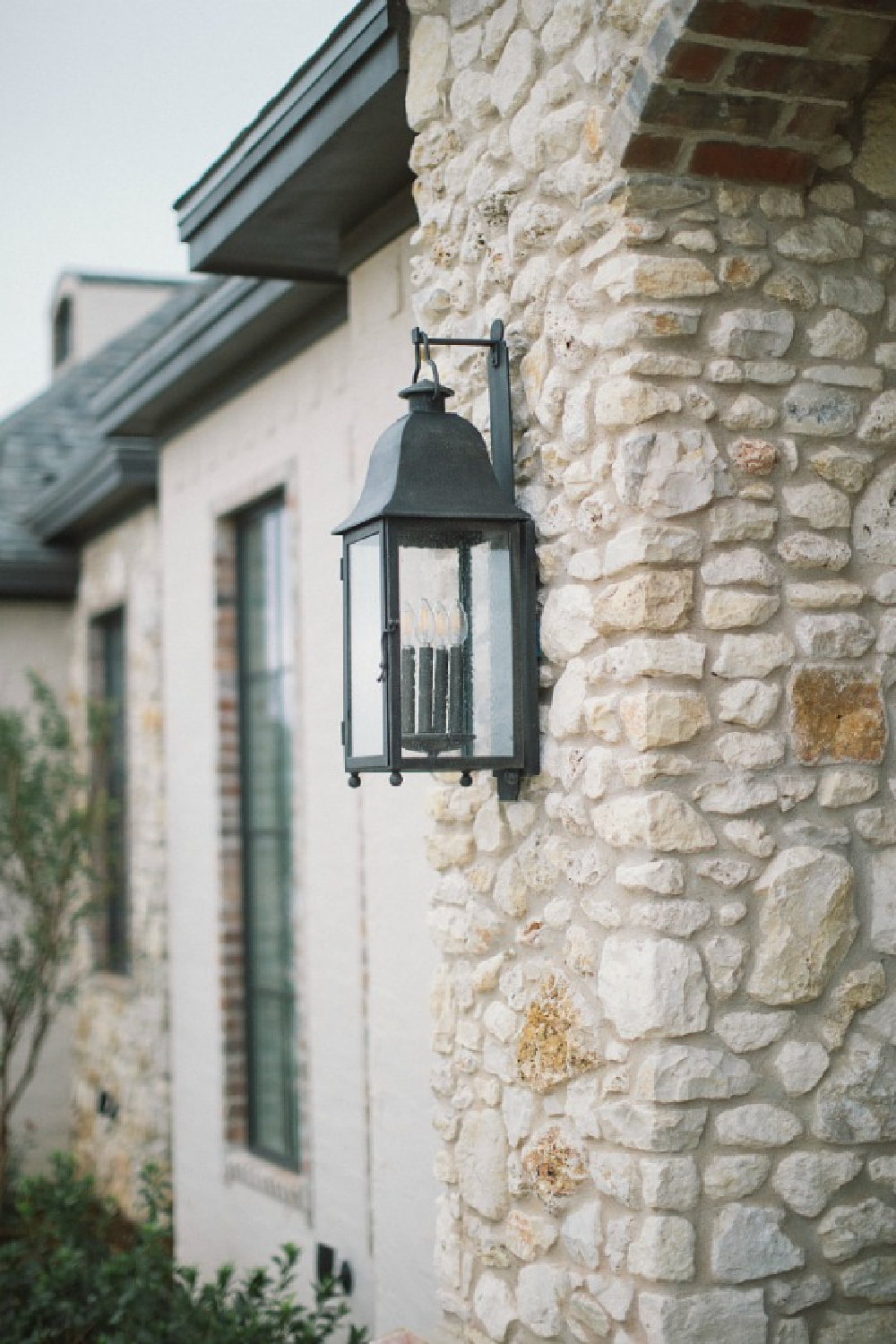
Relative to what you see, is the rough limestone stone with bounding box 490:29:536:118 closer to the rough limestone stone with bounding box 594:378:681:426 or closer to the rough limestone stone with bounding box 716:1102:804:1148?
the rough limestone stone with bounding box 594:378:681:426

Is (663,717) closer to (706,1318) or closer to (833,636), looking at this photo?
(833,636)

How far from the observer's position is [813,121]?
9.80ft

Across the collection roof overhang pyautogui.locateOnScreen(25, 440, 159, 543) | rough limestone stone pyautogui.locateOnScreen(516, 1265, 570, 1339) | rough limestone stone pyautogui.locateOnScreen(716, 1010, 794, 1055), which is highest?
roof overhang pyautogui.locateOnScreen(25, 440, 159, 543)

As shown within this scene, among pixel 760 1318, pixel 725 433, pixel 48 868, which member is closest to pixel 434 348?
pixel 725 433

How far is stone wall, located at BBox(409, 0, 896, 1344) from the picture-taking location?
2.89m

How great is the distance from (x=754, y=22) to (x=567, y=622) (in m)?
1.16

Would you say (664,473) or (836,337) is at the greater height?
(836,337)

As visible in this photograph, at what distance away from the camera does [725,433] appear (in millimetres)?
3020

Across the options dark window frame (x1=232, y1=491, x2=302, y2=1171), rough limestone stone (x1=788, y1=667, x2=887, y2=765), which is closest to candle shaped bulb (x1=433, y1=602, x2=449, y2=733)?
rough limestone stone (x1=788, y1=667, x2=887, y2=765)

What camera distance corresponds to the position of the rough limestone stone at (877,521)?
10.2 ft

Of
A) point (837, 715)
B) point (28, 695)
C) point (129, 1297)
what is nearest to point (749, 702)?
point (837, 715)

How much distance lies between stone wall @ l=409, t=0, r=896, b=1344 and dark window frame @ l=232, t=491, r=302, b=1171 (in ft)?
9.93

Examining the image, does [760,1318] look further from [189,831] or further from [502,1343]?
[189,831]

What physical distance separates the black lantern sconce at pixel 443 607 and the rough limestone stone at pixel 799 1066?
0.76 metres
